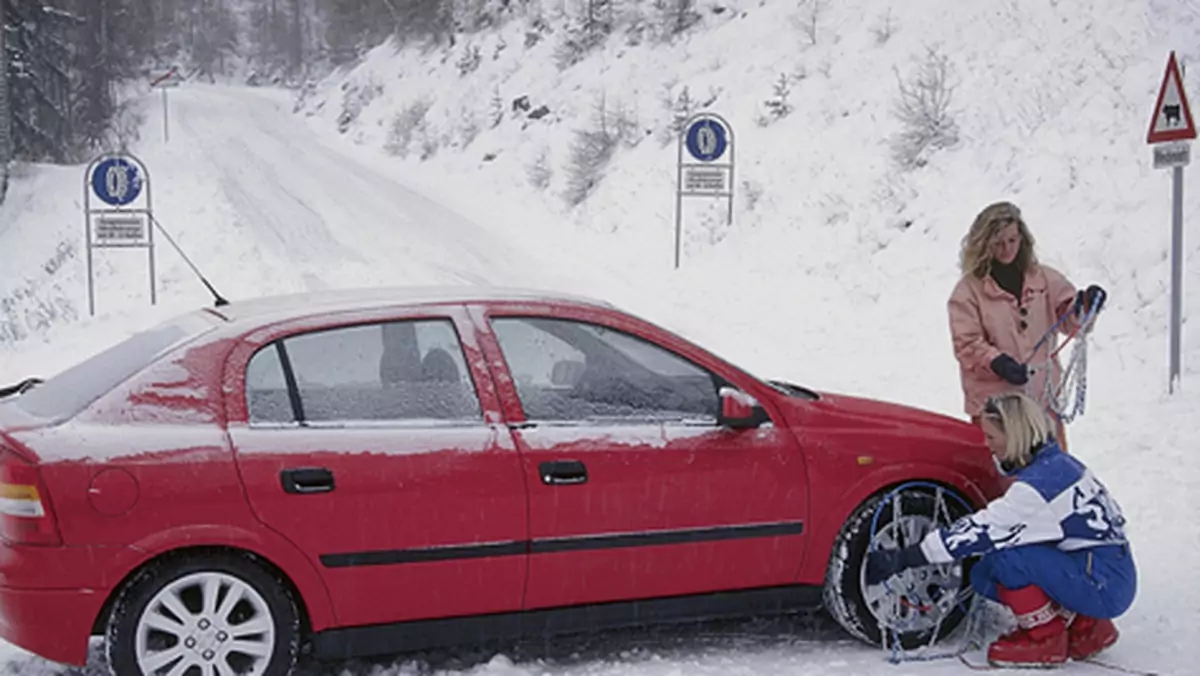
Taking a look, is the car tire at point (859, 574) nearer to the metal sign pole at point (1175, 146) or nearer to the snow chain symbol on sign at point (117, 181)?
the metal sign pole at point (1175, 146)

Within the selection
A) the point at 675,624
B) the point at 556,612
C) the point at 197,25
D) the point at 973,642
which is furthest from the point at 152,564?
the point at 197,25

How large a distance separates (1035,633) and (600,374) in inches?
78.7

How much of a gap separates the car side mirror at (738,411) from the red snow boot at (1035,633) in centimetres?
119

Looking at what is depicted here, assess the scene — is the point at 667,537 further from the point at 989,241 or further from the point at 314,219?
the point at 314,219

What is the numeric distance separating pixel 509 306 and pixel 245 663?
5.39ft

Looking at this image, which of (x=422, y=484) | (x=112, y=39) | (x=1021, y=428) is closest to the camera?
(x=422, y=484)

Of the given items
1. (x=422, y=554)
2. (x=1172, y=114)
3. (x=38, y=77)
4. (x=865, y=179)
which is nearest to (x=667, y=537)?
(x=422, y=554)

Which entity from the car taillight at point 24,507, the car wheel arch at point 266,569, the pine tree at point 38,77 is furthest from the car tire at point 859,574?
the pine tree at point 38,77

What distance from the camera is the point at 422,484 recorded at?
4309 millimetres

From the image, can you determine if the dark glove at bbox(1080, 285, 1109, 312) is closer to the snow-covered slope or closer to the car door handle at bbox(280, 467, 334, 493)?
the car door handle at bbox(280, 467, 334, 493)

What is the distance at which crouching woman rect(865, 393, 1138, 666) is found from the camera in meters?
4.53

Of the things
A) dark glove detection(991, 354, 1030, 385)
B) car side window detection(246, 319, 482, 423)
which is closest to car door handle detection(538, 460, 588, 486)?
car side window detection(246, 319, 482, 423)

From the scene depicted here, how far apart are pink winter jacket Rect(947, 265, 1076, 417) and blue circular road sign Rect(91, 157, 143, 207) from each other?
11.1m

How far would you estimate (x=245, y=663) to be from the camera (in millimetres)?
4191
